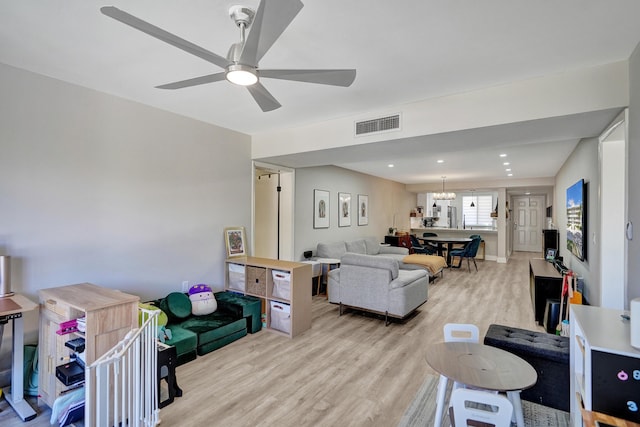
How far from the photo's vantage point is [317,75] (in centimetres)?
182

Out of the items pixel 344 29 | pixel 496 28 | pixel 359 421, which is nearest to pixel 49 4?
pixel 344 29

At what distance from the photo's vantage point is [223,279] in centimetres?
427

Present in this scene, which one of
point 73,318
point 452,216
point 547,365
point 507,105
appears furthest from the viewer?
point 452,216

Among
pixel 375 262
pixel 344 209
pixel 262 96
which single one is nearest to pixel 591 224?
pixel 375 262

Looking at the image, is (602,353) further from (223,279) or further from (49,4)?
(223,279)

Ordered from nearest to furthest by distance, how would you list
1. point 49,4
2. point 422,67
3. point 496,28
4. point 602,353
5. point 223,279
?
point 602,353 < point 49,4 < point 496,28 < point 422,67 < point 223,279

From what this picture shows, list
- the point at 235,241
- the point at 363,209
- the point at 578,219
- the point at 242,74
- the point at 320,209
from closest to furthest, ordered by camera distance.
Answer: the point at 242,74 → the point at 578,219 → the point at 235,241 → the point at 320,209 → the point at 363,209

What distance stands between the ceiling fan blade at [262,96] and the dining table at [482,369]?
6.65 ft

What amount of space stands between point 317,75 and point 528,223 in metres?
12.8

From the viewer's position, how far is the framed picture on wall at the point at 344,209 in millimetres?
6980

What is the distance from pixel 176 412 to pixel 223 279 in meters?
2.11

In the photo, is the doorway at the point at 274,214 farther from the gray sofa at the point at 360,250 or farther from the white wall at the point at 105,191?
the white wall at the point at 105,191

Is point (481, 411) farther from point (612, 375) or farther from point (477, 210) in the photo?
point (477, 210)

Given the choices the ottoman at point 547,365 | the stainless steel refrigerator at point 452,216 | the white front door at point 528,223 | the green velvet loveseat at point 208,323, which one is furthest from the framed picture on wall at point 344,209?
the white front door at point 528,223
